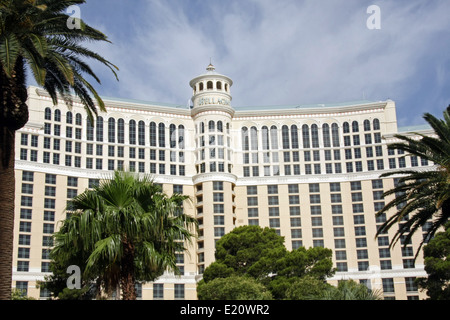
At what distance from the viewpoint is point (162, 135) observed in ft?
349

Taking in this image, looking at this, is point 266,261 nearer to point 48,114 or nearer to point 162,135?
point 162,135

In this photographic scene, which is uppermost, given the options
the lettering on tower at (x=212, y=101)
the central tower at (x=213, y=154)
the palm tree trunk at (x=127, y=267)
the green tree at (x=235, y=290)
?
the lettering on tower at (x=212, y=101)

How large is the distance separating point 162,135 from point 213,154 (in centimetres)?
1010

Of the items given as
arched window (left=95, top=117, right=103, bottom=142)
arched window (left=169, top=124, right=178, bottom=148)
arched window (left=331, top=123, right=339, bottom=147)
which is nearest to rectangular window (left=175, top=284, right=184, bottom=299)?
arched window (left=169, top=124, right=178, bottom=148)

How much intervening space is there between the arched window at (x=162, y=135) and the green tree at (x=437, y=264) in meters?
50.8

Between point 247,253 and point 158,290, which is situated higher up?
point 247,253

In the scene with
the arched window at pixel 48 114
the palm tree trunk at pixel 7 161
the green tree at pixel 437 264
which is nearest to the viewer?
the palm tree trunk at pixel 7 161

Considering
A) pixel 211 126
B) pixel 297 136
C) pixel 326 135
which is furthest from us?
pixel 326 135

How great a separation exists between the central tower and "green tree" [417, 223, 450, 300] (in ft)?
118

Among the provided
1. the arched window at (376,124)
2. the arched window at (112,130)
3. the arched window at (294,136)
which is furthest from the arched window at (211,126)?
the arched window at (376,124)

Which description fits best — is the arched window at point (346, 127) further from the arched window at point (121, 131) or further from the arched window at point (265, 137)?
the arched window at point (121, 131)

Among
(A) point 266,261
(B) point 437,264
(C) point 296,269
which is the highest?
(A) point 266,261

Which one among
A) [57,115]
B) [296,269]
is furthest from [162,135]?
[296,269]

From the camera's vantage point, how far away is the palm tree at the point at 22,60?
22.0 m
